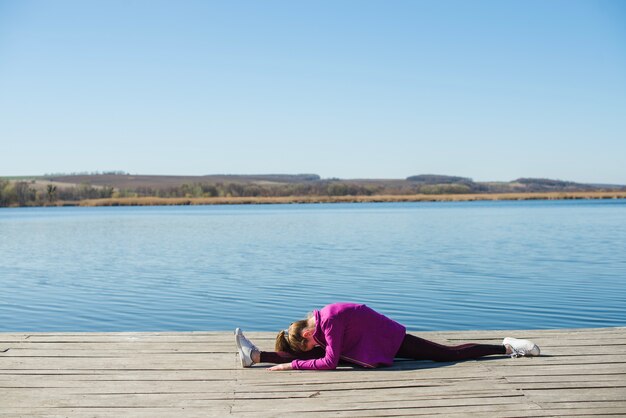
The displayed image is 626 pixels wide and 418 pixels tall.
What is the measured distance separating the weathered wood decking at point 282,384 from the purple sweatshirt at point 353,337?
0.09m

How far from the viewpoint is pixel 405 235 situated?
32469mm

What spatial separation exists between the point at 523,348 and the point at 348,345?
4.85ft

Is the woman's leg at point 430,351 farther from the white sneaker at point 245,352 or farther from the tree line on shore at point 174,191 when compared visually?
the tree line on shore at point 174,191

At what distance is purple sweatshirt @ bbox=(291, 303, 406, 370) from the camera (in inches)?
216

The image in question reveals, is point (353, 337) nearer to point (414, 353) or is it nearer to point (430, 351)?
point (414, 353)

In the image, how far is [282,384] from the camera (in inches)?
205

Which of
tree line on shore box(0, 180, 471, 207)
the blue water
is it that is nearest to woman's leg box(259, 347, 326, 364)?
the blue water

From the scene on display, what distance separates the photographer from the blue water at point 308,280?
12.2m

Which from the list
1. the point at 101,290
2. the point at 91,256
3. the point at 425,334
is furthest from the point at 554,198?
the point at 425,334

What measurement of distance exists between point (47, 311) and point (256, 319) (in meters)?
4.53

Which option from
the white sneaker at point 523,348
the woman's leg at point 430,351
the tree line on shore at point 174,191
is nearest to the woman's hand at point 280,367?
the woman's leg at point 430,351

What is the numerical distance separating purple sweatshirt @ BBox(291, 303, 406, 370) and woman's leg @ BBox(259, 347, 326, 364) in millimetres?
139

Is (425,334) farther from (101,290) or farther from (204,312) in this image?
(101,290)

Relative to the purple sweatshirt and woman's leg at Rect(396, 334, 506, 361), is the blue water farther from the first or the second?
the purple sweatshirt
